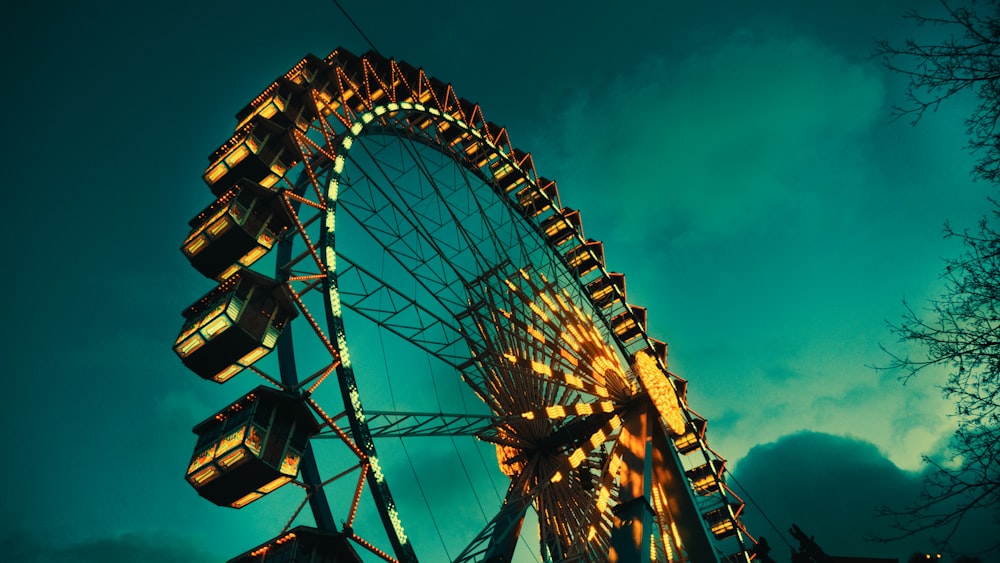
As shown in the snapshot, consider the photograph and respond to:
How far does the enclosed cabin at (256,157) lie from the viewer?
14688 mm

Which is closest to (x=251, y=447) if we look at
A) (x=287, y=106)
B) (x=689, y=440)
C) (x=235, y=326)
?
(x=235, y=326)

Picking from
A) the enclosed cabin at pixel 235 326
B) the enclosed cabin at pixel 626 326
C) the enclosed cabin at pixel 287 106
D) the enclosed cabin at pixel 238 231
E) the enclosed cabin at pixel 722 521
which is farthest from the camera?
the enclosed cabin at pixel 626 326

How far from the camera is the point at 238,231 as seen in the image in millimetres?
13258

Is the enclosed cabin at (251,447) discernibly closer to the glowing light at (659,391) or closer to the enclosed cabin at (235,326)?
the enclosed cabin at (235,326)

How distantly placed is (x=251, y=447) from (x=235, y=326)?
2.40 metres

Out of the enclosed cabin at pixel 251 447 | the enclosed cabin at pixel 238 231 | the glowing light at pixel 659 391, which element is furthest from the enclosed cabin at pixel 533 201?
the enclosed cabin at pixel 251 447

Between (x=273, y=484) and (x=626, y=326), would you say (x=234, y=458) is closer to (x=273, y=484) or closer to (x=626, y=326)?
(x=273, y=484)

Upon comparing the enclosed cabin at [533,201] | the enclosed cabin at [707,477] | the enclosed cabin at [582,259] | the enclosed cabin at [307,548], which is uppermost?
the enclosed cabin at [533,201]

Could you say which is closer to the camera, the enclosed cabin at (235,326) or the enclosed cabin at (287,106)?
the enclosed cabin at (235,326)

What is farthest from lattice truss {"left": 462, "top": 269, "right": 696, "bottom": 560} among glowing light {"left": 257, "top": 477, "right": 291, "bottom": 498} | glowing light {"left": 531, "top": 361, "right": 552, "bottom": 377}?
glowing light {"left": 257, "top": 477, "right": 291, "bottom": 498}

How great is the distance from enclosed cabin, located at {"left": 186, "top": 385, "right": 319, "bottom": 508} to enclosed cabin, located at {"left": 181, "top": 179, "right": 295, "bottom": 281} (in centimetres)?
365

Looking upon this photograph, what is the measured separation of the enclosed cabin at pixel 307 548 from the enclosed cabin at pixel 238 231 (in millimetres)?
5741

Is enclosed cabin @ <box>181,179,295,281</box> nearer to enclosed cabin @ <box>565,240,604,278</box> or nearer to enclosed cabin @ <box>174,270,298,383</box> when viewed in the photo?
enclosed cabin @ <box>174,270,298,383</box>

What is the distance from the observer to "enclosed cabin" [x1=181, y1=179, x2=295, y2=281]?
1337cm
